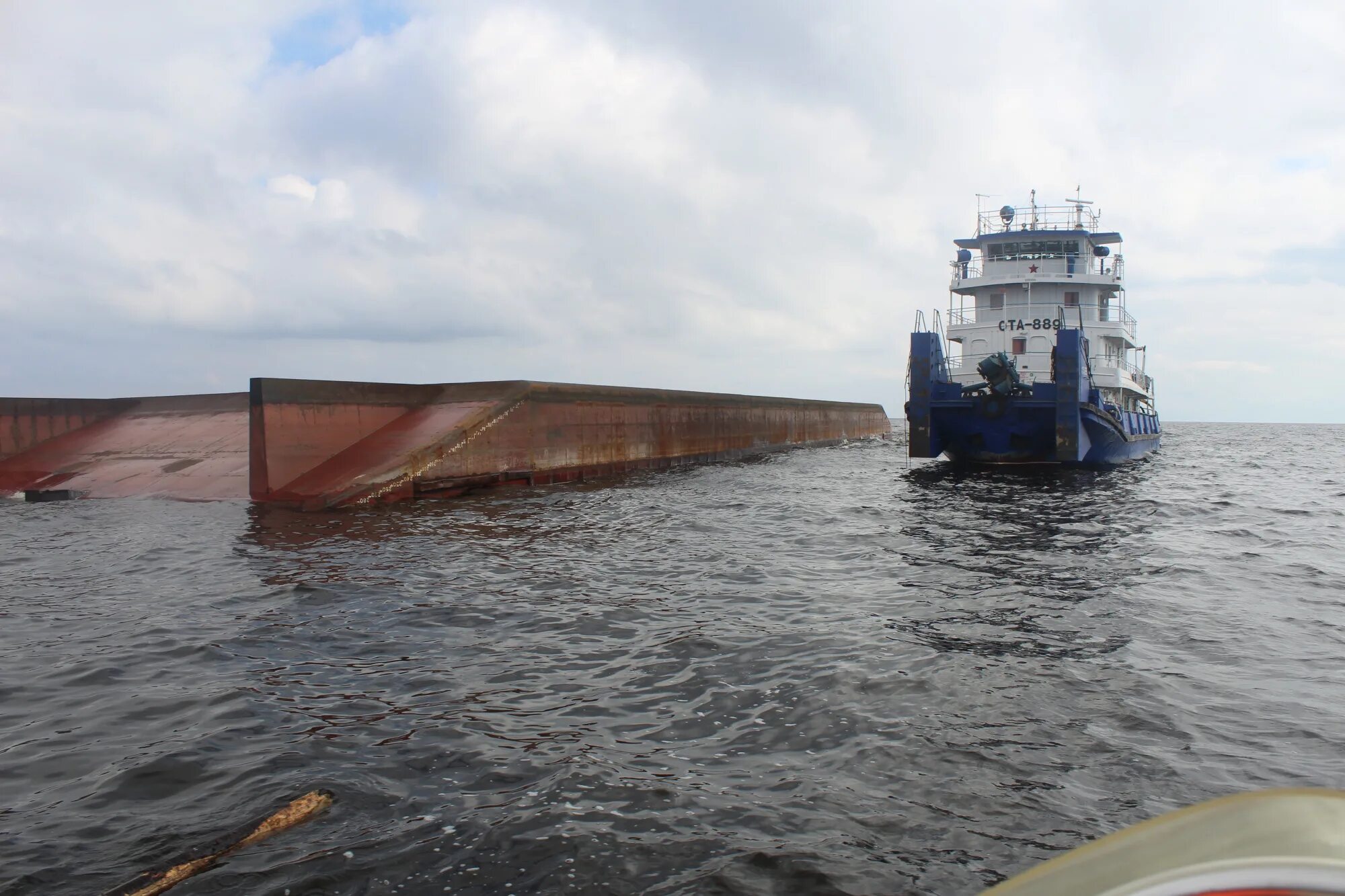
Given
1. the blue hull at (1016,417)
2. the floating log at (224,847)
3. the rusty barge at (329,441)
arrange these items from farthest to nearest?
the blue hull at (1016,417) < the rusty barge at (329,441) < the floating log at (224,847)

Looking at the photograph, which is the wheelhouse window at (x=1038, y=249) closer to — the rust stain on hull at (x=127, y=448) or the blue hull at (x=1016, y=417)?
the blue hull at (x=1016, y=417)

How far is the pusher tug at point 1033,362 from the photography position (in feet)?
64.0

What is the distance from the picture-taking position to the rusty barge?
45.3ft

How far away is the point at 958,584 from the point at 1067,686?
293 centimetres

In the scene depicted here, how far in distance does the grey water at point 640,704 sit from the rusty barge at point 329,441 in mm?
3961

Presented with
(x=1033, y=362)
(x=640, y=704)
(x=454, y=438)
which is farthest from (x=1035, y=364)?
(x=640, y=704)

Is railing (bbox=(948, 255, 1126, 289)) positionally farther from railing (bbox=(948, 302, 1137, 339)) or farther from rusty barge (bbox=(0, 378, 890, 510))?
rusty barge (bbox=(0, 378, 890, 510))

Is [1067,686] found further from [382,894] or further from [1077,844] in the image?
[382,894]

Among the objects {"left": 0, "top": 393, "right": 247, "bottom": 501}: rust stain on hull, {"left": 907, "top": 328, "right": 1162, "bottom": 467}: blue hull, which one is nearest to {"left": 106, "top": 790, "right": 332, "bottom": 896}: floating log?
{"left": 0, "top": 393, "right": 247, "bottom": 501}: rust stain on hull

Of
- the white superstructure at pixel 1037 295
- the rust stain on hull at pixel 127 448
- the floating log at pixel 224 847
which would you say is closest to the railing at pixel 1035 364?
the white superstructure at pixel 1037 295

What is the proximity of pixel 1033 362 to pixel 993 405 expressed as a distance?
415 cm

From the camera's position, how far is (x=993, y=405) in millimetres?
19875

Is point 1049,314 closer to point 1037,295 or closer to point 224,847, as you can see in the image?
point 1037,295

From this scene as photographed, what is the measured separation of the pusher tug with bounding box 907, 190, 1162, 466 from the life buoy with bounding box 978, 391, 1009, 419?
19mm
